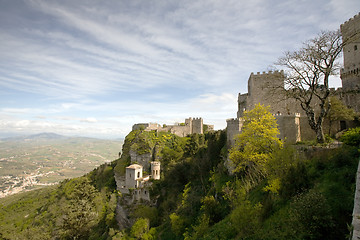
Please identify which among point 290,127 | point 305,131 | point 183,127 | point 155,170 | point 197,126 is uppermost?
A: point 197,126

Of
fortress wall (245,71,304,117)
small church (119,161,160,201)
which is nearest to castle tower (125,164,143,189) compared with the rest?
small church (119,161,160,201)

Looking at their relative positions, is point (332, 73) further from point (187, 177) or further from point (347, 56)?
point (187, 177)

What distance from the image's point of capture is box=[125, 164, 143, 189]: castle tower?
34.6 m

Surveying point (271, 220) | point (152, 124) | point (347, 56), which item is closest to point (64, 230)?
point (152, 124)

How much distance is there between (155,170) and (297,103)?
2638cm

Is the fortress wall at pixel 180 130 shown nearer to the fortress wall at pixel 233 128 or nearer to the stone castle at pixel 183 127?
the stone castle at pixel 183 127

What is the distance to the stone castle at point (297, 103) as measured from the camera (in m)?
18.3

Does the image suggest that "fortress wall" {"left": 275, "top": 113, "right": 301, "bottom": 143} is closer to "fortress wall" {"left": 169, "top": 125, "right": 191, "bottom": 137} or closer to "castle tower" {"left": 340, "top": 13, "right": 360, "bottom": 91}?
"castle tower" {"left": 340, "top": 13, "right": 360, "bottom": 91}

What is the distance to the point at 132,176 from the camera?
34875 mm

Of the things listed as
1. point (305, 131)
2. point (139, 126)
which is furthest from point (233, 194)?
point (139, 126)

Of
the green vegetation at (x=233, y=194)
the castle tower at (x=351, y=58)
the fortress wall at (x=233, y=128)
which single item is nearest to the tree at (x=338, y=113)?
the castle tower at (x=351, y=58)

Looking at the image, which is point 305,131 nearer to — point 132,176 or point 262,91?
point 262,91

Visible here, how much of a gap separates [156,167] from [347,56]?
3285 centimetres

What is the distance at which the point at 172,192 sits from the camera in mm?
32000
